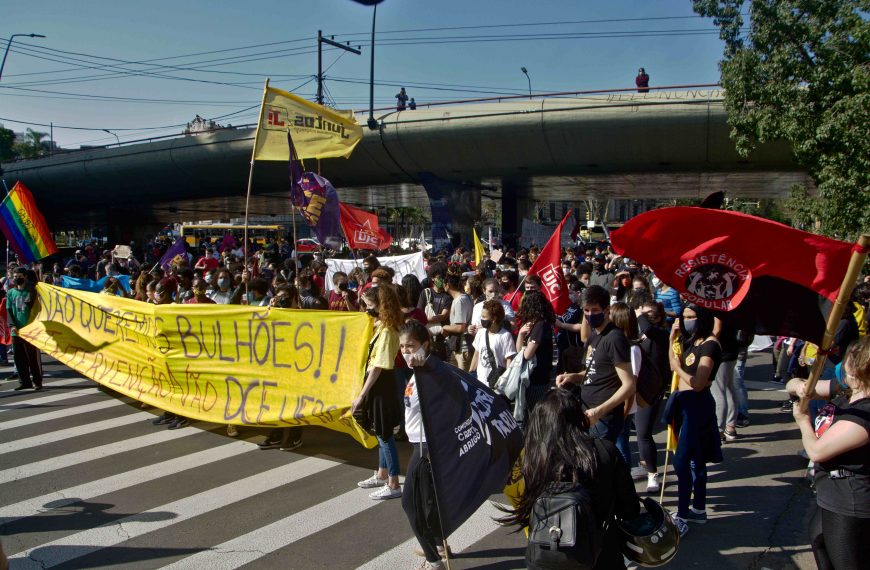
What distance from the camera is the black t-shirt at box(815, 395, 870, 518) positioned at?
283 centimetres

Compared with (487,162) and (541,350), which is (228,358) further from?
(487,162)

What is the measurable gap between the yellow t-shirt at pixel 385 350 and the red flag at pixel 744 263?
2.07 m

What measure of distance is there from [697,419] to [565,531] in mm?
2606

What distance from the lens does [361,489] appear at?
18.8ft

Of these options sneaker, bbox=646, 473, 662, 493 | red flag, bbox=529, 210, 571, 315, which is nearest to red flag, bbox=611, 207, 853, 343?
sneaker, bbox=646, 473, 662, 493

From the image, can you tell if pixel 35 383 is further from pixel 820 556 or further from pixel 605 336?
pixel 820 556

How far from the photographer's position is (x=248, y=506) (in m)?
5.39

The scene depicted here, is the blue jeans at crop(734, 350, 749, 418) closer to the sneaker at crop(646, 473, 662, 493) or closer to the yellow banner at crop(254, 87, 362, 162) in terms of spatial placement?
the sneaker at crop(646, 473, 662, 493)

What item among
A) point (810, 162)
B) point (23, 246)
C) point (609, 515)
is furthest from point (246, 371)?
point (810, 162)

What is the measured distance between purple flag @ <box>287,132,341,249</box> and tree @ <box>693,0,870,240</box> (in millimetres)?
8949

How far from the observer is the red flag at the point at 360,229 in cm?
1225

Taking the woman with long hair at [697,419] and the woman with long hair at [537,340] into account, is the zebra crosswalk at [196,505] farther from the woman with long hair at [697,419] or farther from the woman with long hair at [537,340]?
the woman with long hair at [697,419]

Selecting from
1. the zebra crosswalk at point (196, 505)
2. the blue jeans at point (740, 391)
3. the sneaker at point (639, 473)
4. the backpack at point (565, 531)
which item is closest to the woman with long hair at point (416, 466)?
the zebra crosswalk at point (196, 505)

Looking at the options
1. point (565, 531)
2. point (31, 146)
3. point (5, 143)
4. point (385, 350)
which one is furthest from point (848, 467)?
point (31, 146)
